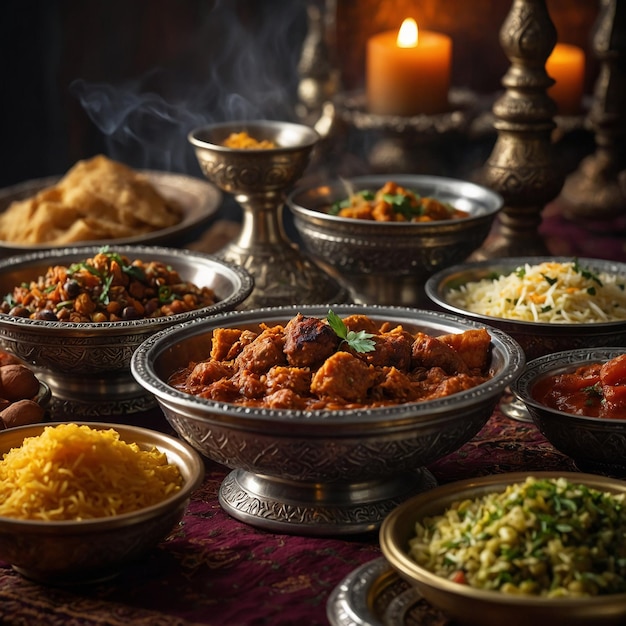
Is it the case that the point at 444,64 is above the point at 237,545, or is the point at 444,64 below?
above

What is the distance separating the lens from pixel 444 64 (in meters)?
4.68

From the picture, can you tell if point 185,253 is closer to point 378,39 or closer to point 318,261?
point 318,261

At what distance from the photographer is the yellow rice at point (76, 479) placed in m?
2.15

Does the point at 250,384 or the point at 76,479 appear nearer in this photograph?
the point at 76,479

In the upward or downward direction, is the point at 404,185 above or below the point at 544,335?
above

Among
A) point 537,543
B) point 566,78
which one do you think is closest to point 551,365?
point 537,543

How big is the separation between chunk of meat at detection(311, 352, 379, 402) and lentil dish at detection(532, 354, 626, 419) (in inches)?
22.5

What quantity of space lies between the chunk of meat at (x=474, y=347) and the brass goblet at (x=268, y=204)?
3.84 feet

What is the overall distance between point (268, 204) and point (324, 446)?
69.3 inches

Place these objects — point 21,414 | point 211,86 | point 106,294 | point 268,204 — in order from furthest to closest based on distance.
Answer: point 211,86
point 268,204
point 106,294
point 21,414

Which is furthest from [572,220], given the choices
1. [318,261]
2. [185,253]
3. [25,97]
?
[25,97]

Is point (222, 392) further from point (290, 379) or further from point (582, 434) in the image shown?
point (582, 434)

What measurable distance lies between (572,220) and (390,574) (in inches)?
127

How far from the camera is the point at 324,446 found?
2.24m
